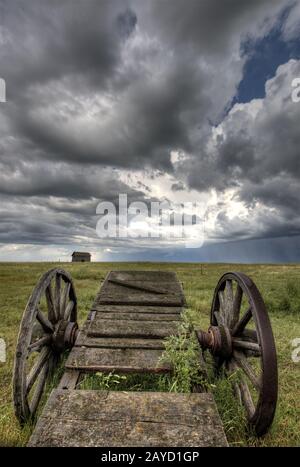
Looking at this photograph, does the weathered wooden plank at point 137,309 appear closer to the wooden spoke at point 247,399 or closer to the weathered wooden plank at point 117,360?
the weathered wooden plank at point 117,360

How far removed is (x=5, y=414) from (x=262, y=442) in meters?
3.39

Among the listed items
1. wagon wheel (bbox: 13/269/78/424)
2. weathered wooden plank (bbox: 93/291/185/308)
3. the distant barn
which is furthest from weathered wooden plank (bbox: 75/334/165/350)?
the distant barn

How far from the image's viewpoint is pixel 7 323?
28.7 feet

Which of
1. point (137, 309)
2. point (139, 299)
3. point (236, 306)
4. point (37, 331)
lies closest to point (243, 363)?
point (236, 306)

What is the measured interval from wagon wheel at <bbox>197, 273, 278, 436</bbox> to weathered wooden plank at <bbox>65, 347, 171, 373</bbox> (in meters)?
1.00

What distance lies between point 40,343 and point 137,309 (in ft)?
7.10

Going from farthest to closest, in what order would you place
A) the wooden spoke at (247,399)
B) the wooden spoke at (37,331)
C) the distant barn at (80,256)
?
1. the distant barn at (80,256)
2. the wooden spoke at (37,331)
3. the wooden spoke at (247,399)

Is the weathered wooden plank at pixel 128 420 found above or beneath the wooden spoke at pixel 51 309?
beneath

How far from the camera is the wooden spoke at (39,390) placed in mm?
3532

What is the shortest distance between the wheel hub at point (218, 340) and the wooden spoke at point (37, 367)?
7.87 feet

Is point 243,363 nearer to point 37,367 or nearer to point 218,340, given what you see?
point 218,340

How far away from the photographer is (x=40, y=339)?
3.90 metres

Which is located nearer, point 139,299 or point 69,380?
point 69,380

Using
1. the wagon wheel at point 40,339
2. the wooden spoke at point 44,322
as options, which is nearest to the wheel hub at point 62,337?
the wagon wheel at point 40,339
